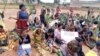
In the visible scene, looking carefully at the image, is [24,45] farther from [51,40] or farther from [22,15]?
[51,40]

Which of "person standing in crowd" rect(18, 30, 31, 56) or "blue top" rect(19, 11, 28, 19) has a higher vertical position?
"blue top" rect(19, 11, 28, 19)

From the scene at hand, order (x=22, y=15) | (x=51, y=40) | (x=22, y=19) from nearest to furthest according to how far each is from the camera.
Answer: (x=22, y=15)
(x=22, y=19)
(x=51, y=40)

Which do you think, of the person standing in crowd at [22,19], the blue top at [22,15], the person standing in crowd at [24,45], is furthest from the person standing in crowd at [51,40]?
the person standing in crowd at [24,45]

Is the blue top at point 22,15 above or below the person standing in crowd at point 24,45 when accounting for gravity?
above

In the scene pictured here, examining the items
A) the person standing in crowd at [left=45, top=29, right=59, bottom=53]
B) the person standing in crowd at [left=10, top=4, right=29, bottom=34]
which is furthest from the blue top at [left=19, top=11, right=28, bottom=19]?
the person standing in crowd at [left=45, top=29, right=59, bottom=53]

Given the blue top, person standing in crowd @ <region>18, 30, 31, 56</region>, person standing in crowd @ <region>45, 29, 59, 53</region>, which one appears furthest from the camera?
person standing in crowd @ <region>45, 29, 59, 53</region>

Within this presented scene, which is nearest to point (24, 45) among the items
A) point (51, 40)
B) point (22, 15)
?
point (22, 15)

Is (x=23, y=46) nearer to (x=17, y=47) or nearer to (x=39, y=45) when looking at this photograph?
(x=17, y=47)

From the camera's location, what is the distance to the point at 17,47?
10.1 metres

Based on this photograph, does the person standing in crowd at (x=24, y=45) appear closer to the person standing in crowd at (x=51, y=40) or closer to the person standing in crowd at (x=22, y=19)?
the person standing in crowd at (x=22, y=19)

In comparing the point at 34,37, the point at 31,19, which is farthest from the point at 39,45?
the point at 31,19

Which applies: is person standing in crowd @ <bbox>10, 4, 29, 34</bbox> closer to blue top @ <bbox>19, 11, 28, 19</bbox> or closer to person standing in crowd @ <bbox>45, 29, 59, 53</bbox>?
blue top @ <bbox>19, 11, 28, 19</bbox>

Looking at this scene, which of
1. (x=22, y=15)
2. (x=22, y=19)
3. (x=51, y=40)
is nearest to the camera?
(x=22, y=15)

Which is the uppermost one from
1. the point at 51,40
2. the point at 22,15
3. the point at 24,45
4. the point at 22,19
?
the point at 22,15
